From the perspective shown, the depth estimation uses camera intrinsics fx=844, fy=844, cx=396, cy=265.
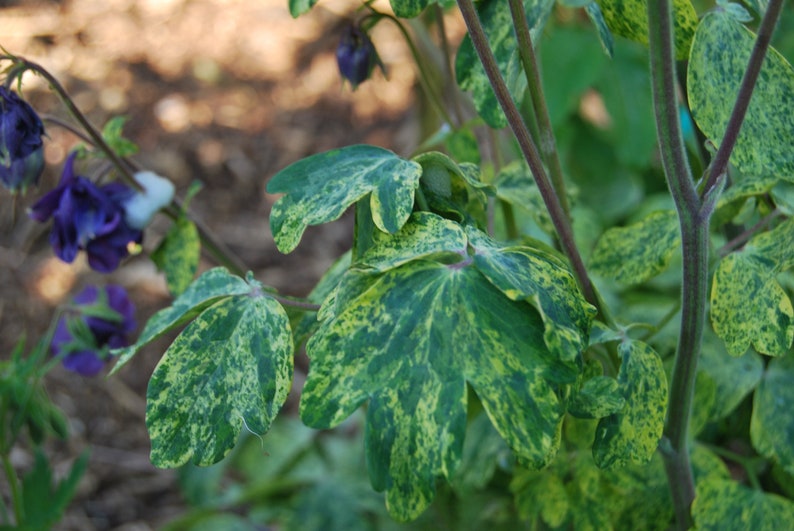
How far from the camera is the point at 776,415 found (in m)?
0.98

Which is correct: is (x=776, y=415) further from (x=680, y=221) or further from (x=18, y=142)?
(x=18, y=142)

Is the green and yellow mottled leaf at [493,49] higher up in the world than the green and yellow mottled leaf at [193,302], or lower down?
higher up

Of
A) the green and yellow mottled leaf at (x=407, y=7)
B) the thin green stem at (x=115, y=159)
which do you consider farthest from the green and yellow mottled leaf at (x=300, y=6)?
the thin green stem at (x=115, y=159)

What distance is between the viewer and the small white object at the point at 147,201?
1096mm

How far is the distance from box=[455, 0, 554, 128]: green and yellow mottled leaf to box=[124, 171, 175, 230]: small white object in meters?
0.44

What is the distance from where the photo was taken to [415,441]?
0.62 m

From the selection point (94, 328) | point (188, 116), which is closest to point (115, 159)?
point (94, 328)

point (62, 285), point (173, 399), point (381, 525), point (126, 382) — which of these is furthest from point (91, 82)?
point (173, 399)

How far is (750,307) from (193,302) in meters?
0.52

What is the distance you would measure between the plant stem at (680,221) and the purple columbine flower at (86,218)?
70cm

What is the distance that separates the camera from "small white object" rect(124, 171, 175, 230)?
1096mm

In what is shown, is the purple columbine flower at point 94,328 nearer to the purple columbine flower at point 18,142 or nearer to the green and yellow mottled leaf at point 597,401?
the purple columbine flower at point 18,142

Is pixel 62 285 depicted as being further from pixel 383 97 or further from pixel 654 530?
pixel 654 530

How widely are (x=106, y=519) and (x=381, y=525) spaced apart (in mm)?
858
